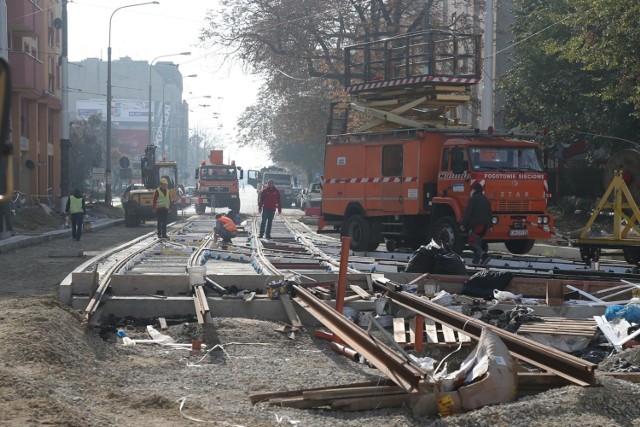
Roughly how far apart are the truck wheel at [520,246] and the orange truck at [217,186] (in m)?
35.7

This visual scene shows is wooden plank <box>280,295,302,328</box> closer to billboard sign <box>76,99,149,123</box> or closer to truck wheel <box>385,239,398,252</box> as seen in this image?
truck wheel <box>385,239,398,252</box>

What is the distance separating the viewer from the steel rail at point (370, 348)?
773cm

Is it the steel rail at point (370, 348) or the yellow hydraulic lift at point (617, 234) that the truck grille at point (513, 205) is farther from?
the steel rail at point (370, 348)

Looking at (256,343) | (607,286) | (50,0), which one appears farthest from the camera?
(50,0)

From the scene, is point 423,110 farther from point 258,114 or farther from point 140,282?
point 258,114

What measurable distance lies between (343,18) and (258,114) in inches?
1068

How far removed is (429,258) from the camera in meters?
16.6

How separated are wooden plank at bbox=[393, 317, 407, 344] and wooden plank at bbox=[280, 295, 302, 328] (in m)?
1.13

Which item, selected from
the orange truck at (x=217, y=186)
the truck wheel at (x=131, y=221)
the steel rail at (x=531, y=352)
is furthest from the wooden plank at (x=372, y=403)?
the orange truck at (x=217, y=186)

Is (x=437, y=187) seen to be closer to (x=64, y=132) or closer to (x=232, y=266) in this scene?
(x=232, y=266)

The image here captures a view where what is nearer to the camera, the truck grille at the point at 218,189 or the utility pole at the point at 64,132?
the utility pole at the point at 64,132

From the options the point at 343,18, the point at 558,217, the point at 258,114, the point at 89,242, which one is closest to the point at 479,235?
the point at 89,242

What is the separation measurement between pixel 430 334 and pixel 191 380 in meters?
3.08

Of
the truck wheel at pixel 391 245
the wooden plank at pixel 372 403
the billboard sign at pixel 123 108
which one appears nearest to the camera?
the wooden plank at pixel 372 403
